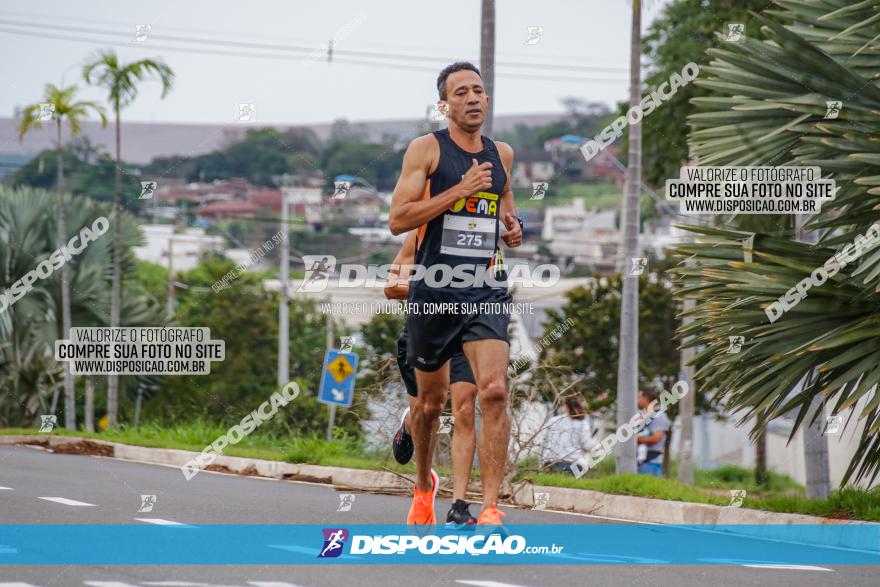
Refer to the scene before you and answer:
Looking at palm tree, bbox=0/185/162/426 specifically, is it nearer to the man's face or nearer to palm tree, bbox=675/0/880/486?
palm tree, bbox=675/0/880/486

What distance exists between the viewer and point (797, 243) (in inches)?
376

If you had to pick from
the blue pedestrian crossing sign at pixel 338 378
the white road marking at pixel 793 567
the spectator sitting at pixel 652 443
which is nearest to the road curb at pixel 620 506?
the white road marking at pixel 793 567

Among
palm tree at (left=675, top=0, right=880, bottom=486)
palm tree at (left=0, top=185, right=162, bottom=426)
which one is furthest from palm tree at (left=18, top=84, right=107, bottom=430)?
palm tree at (left=675, top=0, right=880, bottom=486)

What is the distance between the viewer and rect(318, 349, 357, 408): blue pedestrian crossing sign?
1905 cm

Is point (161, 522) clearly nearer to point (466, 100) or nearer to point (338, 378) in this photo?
point (466, 100)

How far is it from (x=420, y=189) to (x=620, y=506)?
4.23 meters

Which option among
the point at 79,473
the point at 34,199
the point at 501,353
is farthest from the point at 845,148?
the point at 34,199

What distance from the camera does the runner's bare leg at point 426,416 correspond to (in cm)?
709

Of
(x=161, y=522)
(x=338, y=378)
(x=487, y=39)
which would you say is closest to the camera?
(x=161, y=522)

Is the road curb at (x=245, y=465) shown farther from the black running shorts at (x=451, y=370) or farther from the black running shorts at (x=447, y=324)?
the black running shorts at (x=447, y=324)

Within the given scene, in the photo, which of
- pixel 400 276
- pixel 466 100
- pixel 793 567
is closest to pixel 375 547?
pixel 400 276

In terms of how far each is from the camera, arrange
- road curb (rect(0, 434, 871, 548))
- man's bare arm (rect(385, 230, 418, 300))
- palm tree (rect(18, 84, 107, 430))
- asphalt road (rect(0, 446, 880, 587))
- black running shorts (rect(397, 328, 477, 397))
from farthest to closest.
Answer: palm tree (rect(18, 84, 107, 430)) → road curb (rect(0, 434, 871, 548)) → man's bare arm (rect(385, 230, 418, 300)) → black running shorts (rect(397, 328, 477, 397)) → asphalt road (rect(0, 446, 880, 587))

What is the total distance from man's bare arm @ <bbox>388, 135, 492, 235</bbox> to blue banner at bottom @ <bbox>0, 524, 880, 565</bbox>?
1470 millimetres

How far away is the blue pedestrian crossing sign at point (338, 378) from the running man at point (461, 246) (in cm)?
1196
